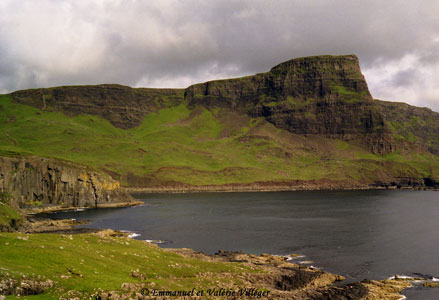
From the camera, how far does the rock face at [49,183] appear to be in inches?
6427

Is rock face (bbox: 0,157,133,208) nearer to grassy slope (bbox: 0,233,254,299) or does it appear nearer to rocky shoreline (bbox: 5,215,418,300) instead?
grassy slope (bbox: 0,233,254,299)

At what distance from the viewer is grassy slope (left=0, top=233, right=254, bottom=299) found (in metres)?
33.7

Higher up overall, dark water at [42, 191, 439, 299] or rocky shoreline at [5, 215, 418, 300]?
rocky shoreline at [5, 215, 418, 300]

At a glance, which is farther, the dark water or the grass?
the grass

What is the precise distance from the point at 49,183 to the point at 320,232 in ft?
417

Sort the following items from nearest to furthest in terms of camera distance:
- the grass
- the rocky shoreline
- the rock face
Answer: the rocky shoreline, the grass, the rock face

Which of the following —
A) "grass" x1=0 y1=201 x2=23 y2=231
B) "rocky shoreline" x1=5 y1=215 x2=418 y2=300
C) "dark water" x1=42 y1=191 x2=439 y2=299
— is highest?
"grass" x1=0 y1=201 x2=23 y2=231

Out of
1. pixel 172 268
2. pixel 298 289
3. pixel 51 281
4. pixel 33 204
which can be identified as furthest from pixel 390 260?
pixel 33 204

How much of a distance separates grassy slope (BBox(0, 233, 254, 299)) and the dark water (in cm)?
3025

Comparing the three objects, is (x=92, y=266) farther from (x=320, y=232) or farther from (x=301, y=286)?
(x=320, y=232)

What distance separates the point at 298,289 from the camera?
172 feet

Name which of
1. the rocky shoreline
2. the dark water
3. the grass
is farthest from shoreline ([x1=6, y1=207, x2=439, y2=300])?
the grass

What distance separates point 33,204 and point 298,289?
14756 cm

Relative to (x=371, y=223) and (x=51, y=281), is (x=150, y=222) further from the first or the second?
(x=51, y=281)
